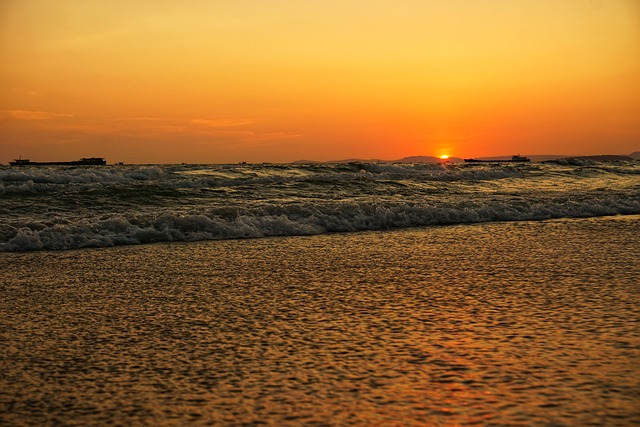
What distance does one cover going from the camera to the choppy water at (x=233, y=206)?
12.6 m

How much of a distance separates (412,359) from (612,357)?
1238 mm

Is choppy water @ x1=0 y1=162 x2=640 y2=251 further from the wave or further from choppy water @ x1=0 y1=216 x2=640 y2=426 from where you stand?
choppy water @ x1=0 y1=216 x2=640 y2=426

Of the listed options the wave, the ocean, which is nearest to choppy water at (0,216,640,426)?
the ocean

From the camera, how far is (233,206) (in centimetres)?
1606

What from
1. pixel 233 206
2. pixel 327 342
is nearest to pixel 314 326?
pixel 327 342

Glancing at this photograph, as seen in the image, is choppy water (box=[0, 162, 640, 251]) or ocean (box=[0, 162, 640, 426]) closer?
ocean (box=[0, 162, 640, 426])

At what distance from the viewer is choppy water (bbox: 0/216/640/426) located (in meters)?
3.30

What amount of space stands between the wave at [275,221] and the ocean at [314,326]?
7 centimetres

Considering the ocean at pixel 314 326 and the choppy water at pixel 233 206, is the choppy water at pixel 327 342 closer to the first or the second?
the ocean at pixel 314 326

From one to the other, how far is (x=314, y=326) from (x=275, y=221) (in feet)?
29.0

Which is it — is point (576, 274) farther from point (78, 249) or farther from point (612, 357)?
point (78, 249)

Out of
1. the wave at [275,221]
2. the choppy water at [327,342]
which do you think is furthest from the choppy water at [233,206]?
the choppy water at [327,342]

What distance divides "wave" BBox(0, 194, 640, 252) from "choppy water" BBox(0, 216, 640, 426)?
9.60 ft

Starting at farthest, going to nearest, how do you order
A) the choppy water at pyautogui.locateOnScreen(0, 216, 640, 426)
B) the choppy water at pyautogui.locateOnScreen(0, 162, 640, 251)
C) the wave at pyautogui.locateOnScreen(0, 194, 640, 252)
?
the choppy water at pyautogui.locateOnScreen(0, 162, 640, 251) → the wave at pyautogui.locateOnScreen(0, 194, 640, 252) → the choppy water at pyautogui.locateOnScreen(0, 216, 640, 426)
